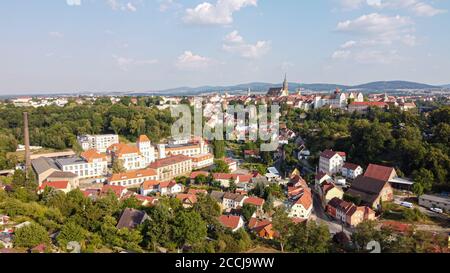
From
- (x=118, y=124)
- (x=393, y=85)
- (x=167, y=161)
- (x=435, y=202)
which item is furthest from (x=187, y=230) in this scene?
(x=393, y=85)

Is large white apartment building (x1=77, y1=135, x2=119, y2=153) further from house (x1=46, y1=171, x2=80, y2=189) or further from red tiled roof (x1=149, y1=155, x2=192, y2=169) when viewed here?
house (x1=46, y1=171, x2=80, y2=189)

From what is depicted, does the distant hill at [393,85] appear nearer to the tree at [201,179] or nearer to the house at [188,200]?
the tree at [201,179]

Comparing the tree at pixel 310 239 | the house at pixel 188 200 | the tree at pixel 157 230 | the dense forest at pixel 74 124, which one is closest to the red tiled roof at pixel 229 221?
the house at pixel 188 200

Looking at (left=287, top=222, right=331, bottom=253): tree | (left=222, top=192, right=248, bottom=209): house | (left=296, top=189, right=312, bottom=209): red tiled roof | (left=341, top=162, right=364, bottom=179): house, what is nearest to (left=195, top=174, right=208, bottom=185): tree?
(left=222, top=192, right=248, bottom=209): house

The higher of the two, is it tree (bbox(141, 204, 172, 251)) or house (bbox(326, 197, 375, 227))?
tree (bbox(141, 204, 172, 251))

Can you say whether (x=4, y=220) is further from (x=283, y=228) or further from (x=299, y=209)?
(x=299, y=209)

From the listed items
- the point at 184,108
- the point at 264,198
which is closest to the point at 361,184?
the point at 264,198
